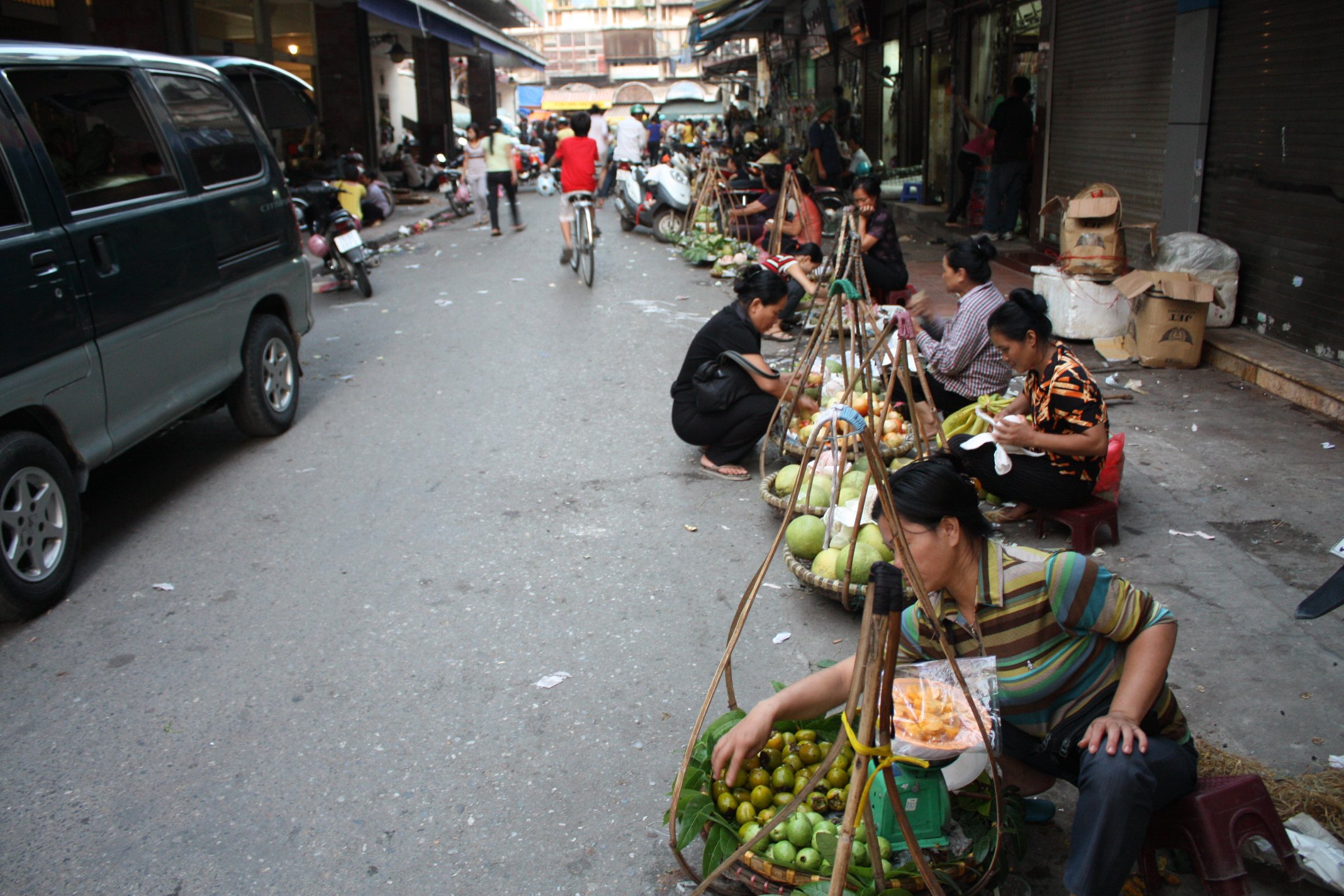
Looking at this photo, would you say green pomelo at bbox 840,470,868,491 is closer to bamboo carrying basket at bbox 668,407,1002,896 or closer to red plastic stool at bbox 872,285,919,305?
bamboo carrying basket at bbox 668,407,1002,896

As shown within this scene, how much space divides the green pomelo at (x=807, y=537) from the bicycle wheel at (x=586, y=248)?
23.5 feet

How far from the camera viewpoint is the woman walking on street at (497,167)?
14352mm

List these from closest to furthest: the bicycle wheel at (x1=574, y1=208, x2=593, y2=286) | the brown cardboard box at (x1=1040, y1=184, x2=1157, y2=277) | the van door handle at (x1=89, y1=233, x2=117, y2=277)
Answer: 1. the van door handle at (x1=89, y1=233, x2=117, y2=277)
2. the brown cardboard box at (x1=1040, y1=184, x2=1157, y2=277)
3. the bicycle wheel at (x1=574, y1=208, x2=593, y2=286)

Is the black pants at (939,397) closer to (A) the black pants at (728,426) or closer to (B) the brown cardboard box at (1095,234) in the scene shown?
(A) the black pants at (728,426)

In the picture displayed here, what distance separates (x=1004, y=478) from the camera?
4.33 meters

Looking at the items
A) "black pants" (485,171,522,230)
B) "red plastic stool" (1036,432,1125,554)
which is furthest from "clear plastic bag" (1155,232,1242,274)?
"black pants" (485,171,522,230)

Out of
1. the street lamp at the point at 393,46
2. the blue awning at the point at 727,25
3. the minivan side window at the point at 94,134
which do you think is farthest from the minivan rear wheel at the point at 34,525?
the street lamp at the point at 393,46

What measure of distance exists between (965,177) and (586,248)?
16.7 feet

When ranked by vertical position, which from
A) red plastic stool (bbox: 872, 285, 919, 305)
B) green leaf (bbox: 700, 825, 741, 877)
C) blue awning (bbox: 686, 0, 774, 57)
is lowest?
green leaf (bbox: 700, 825, 741, 877)

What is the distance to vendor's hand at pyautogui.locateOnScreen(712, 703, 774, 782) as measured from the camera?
2.26 m

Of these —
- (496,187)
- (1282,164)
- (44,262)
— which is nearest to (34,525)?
(44,262)

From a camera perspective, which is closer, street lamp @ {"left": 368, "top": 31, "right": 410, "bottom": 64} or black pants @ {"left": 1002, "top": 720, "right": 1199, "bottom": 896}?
black pants @ {"left": 1002, "top": 720, "right": 1199, "bottom": 896}

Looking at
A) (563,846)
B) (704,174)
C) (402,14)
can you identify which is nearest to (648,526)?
(563,846)

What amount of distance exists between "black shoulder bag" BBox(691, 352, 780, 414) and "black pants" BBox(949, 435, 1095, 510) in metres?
1.36
